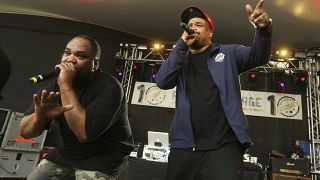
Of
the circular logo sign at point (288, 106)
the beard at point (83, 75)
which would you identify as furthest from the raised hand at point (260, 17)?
the circular logo sign at point (288, 106)

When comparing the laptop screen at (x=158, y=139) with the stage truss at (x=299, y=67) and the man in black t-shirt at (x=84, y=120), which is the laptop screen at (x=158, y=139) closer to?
the stage truss at (x=299, y=67)

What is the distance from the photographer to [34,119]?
5.15 feet

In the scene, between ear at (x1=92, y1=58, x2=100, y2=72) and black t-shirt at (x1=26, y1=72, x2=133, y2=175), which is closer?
black t-shirt at (x1=26, y1=72, x2=133, y2=175)

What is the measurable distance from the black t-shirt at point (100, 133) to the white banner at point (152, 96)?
5.57 metres

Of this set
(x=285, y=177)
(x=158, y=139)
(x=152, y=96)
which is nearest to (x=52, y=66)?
(x=152, y=96)

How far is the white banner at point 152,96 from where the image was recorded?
7328 mm

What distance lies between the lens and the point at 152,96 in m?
7.44

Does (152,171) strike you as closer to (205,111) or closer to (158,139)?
(158,139)

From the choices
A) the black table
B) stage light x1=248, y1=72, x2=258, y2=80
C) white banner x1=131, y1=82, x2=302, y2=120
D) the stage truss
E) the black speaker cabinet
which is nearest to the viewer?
the black table

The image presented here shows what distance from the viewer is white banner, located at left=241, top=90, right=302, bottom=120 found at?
7102 mm

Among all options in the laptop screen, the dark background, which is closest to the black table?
the laptop screen

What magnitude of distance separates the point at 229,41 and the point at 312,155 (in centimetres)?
330

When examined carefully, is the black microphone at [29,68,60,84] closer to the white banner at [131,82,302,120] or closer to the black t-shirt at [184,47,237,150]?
the black t-shirt at [184,47,237,150]

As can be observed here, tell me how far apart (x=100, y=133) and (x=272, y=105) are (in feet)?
21.1
